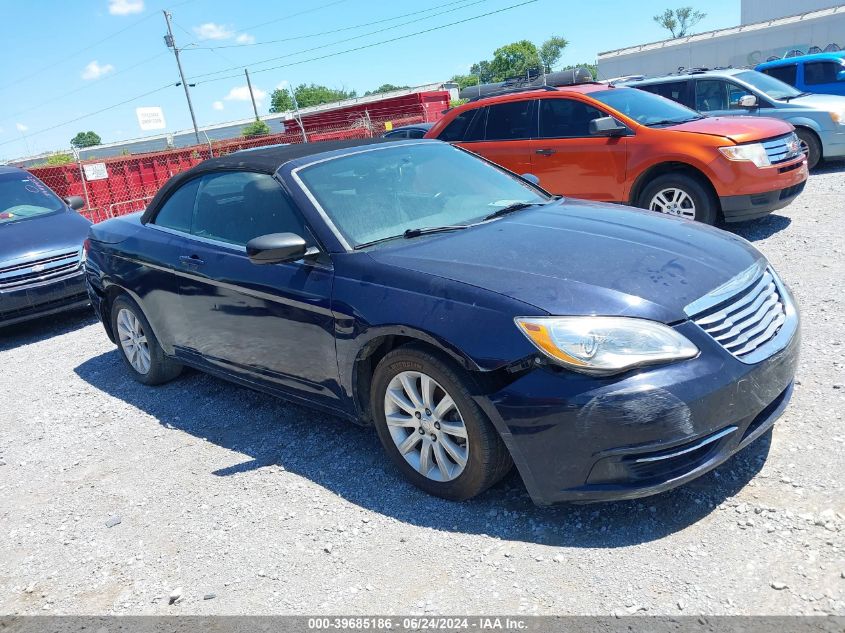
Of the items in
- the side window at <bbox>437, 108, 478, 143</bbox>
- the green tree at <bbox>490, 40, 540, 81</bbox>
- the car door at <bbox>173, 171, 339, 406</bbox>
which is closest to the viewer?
the car door at <bbox>173, 171, 339, 406</bbox>

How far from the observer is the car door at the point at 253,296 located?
11.5 ft

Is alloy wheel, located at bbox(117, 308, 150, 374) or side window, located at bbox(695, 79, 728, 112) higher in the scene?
side window, located at bbox(695, 79, 728, 112)

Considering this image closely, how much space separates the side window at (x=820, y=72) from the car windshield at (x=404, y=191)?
10.8 m

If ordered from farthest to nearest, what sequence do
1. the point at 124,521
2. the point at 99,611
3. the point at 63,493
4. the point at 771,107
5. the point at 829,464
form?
the point at 771,107, the point at 63,493, the point at 124,521, the point at 829,464, the point at 99,611

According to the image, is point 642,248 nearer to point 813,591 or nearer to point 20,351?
point 813,591

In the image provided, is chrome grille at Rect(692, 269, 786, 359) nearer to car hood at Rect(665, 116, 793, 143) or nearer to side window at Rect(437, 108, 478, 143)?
car hood at Rect(665, 116, 793, 143)

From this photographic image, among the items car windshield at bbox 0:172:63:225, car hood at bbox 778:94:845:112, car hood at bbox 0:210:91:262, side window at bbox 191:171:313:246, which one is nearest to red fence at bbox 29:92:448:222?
car windshield at bbox 0:172:63:225

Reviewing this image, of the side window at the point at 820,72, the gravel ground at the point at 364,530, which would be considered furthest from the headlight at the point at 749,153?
the side window at the point at 820,72

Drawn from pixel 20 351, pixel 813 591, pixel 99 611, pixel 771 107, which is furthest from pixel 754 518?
pixel 771 107

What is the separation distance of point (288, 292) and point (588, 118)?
5.26m

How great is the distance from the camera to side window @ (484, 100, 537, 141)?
814 centimetres

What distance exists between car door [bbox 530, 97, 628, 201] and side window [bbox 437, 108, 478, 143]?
3.30ft

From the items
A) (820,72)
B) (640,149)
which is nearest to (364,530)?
(640,149)

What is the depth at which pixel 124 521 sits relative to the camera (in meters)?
3.46
